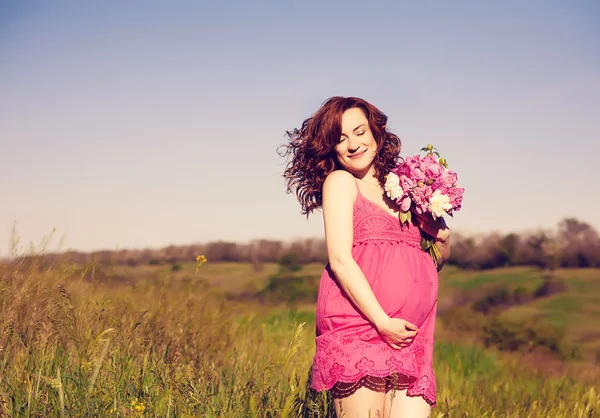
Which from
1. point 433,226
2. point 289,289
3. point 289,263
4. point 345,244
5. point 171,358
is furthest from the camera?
point 289,263

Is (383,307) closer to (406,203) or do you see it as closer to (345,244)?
(345,244)

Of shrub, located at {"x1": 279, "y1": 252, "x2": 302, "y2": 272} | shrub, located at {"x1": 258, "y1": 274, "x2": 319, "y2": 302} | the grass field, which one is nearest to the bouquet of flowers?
the grass field

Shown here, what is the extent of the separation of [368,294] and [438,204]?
2.56ft

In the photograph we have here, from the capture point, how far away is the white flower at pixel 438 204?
3855 mm

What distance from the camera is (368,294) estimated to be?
3.52m

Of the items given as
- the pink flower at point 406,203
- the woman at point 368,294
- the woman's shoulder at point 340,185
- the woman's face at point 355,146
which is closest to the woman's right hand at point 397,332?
the woman at point 368,294

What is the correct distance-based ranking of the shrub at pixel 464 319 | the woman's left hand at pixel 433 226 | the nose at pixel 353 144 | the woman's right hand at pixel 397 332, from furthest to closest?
the shrub at pixel 464 319
the nose at pixel 353 144
the woman's left hand at pixel 433 226
the woman's right hand at pixel 397 332

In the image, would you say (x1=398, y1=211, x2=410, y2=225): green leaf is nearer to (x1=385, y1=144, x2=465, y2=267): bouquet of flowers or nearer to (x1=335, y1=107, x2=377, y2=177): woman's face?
(x1=385, y1=144, x2=465, y2=267): bouquet of flowers

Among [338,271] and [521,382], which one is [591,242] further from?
[338,271]

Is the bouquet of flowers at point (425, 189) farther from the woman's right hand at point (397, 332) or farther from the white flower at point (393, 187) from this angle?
the woman's right hand at point (397, 332)

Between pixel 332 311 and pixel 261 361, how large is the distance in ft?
11.4

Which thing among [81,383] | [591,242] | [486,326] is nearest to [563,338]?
[486,326]

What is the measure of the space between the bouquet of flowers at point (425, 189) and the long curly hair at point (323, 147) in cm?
29

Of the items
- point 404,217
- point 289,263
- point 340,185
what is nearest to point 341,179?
point 340,185
